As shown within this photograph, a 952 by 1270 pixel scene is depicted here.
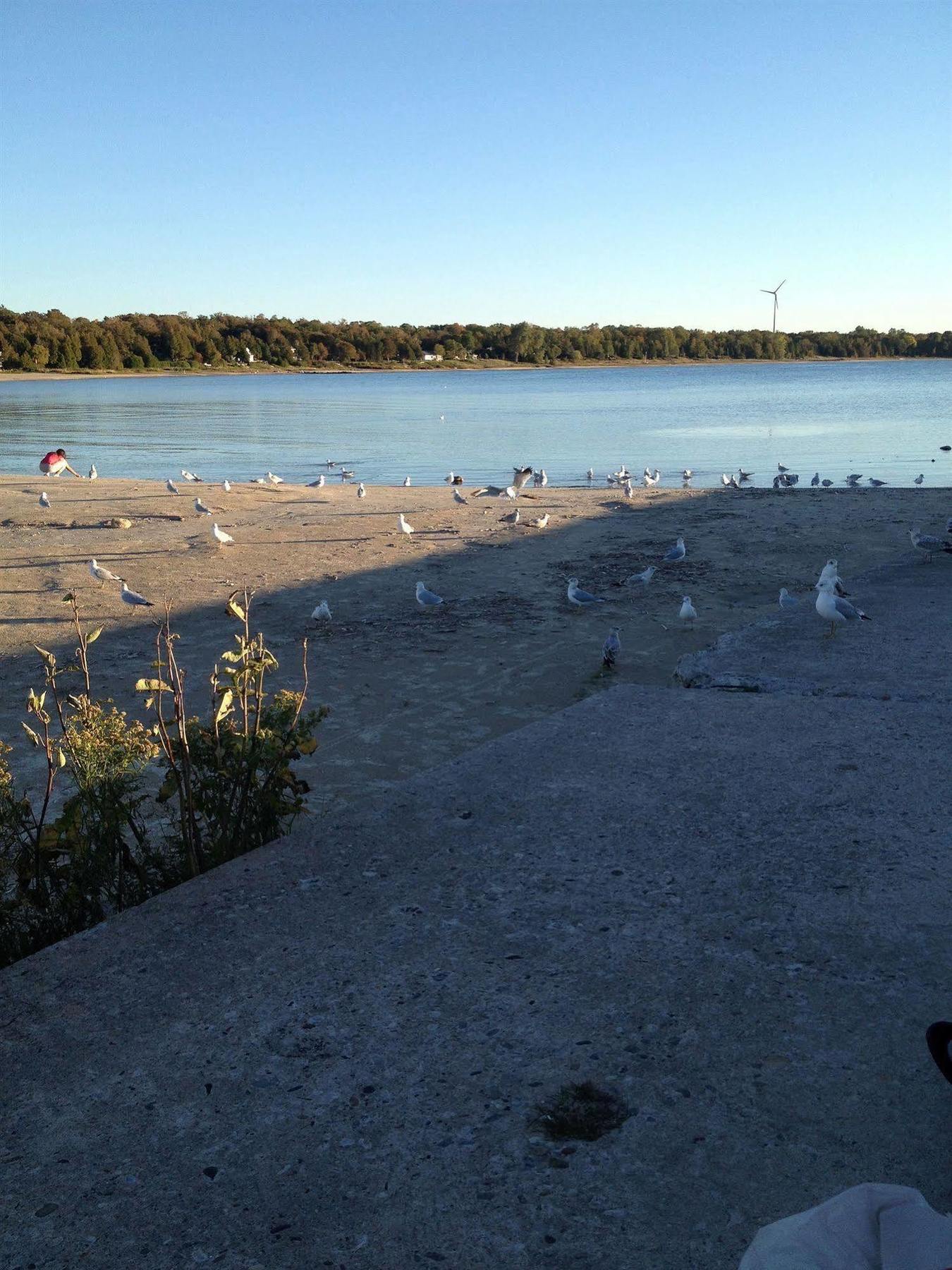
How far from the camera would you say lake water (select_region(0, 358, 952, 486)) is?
27.9 meters

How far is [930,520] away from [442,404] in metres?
50.4

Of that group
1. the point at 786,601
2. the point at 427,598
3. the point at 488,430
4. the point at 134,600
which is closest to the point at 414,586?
the point at 427,598

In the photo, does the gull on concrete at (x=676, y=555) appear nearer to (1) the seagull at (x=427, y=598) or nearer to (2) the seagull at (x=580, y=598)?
(2) the seagull at (x=580, y=598)

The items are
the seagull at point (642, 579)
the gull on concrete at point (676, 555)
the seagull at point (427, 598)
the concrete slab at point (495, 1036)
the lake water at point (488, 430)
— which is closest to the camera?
the concrete slab at point (495, 1036)

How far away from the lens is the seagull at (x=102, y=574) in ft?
33.7

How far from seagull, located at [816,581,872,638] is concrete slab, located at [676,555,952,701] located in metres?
0.05

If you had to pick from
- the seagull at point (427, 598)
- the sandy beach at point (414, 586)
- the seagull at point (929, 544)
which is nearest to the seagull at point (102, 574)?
the sandy beach at point (414, 586)

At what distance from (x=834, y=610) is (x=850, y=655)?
2.32 ft

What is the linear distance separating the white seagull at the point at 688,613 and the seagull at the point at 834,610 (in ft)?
5.77

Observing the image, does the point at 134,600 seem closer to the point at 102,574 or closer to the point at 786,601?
the point at 102,574

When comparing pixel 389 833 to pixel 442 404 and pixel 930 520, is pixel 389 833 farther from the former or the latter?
pixel 442 404

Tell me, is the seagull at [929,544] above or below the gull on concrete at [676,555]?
above

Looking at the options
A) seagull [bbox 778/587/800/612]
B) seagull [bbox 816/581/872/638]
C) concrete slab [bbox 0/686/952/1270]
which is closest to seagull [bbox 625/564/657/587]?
seagull [bbox 778/587/800/612]

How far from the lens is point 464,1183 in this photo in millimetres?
2053
